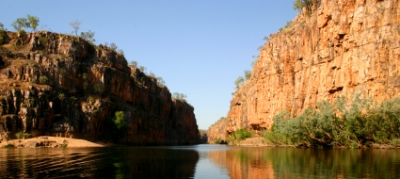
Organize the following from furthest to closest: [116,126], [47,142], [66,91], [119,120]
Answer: [119,120]
[116,126]
[66,91]
[47,142]

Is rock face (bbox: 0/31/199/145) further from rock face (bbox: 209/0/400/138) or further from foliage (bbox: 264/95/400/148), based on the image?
foliage (bbox: 264/95/400/148)

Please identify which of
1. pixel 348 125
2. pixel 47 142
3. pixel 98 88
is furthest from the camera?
pixel 98 88

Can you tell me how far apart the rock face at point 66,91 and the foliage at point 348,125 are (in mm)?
55572

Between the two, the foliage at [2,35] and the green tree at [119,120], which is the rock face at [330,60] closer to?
the green tree at [119,120]

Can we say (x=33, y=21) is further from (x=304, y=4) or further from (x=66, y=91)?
(x=304, y=4)

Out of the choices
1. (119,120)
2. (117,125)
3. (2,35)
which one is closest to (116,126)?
(117,125)

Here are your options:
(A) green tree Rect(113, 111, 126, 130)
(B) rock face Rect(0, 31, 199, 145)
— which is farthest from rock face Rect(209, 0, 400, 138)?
(B) rock face Rect(0, 31, 199, 145)

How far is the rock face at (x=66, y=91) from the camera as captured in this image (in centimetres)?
9150

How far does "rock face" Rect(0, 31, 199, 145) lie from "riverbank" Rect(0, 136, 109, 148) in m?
2.70

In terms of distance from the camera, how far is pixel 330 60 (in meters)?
83.1

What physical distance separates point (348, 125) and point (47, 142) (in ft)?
215

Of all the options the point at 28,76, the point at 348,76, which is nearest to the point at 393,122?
the point at 348,76

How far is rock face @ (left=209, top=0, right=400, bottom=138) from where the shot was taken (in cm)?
6862

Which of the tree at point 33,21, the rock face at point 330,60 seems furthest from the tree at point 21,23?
the rock face at point 330,60
